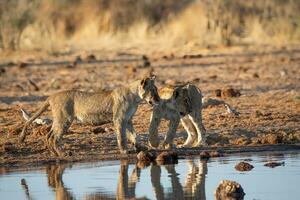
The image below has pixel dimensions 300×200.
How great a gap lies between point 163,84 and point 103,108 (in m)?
10.5

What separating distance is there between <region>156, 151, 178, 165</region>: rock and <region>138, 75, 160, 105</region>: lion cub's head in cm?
94

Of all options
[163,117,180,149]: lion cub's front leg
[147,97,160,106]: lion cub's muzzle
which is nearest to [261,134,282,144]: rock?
[163,117,180,149]: lion cub's front leg

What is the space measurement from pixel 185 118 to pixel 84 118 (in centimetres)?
187

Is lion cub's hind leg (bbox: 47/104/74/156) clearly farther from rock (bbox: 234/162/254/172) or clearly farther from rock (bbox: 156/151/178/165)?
rock (bbox: 234/162/254/172)

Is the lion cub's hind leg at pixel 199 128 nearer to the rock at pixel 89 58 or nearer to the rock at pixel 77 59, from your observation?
the rock at pixel 77 59

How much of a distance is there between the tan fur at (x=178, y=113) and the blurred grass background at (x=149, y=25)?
80.7ft

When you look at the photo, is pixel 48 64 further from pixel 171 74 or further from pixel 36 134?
pixel 36 134

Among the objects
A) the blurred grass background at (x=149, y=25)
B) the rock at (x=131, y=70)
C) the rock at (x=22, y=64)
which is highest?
the blurred grass background at (x=149, y=25)

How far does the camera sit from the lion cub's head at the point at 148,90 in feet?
45.3

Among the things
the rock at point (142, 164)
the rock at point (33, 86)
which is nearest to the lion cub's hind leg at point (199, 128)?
the rock at point (142, 164)

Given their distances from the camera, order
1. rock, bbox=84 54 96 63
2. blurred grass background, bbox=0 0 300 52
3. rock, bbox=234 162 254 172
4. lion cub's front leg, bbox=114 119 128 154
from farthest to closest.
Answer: blurred grass background, bbox=0 0 300 52 < rock, bbox=84 54 96 63 < lion cub's front leg, bbox=114 119 128 154 < rock, bbox=234 162 254 172

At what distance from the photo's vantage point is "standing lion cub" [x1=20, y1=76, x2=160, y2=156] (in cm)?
1384

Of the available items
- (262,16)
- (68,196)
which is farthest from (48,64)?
(68,196)

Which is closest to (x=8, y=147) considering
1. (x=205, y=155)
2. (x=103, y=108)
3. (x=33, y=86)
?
(x=103, y=108)
